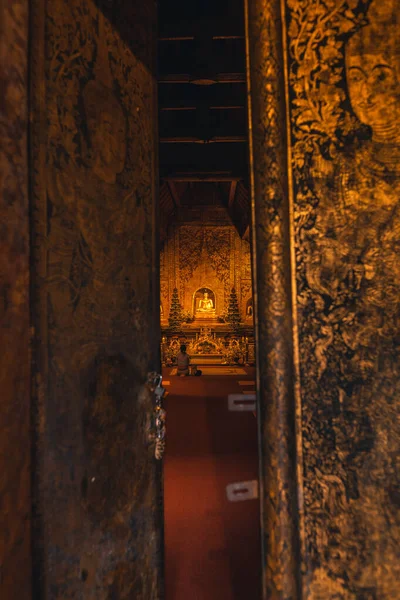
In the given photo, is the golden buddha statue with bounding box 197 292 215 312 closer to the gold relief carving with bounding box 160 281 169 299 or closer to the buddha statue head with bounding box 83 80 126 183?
the gold relief carving with bounding box 160 281 169 299

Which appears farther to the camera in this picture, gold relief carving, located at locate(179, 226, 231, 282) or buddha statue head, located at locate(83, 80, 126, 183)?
gold relief carving, located at locate(179, 226, 231, 282)

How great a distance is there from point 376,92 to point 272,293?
2.82 ft

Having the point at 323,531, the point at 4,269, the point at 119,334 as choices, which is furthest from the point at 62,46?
the point at 323,531

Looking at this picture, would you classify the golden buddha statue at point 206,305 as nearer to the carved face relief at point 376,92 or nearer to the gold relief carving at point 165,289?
the gold relief carving at point 165,289

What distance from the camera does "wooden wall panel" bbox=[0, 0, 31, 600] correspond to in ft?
3.01

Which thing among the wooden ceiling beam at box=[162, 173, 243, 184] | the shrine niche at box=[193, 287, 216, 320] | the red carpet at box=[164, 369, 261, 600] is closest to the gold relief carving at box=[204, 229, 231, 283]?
the shrine niche at box=[193, 287, 216, 320]

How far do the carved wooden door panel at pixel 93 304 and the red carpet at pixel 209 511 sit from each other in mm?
904

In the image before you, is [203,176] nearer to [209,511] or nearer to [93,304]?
[209,511]

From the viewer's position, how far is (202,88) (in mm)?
5242

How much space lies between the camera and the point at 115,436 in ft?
4.16

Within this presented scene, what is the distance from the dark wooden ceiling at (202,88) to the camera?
3678mm

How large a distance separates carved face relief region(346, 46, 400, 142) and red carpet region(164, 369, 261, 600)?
2551 mm

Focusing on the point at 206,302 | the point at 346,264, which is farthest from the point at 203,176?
the point at 346,264

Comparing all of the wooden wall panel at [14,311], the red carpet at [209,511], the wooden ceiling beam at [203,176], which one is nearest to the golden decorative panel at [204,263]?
the wooden ceiling beam at [203,176]
